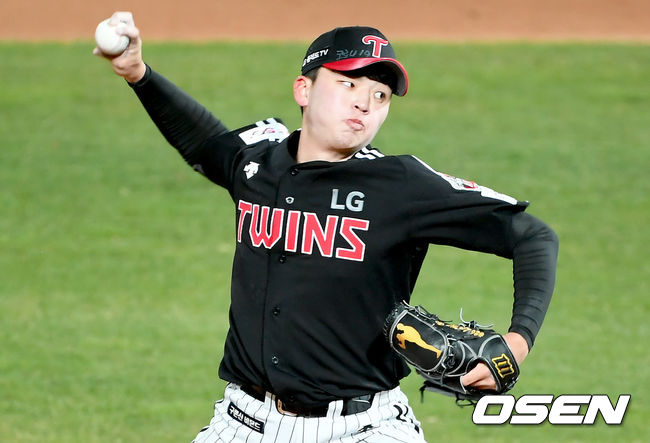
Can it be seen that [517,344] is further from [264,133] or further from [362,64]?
[264,133]

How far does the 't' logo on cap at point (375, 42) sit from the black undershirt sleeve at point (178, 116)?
0.80 metres

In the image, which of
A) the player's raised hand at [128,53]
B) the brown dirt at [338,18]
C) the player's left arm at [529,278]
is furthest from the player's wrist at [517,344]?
the brown dirt at [338,18]

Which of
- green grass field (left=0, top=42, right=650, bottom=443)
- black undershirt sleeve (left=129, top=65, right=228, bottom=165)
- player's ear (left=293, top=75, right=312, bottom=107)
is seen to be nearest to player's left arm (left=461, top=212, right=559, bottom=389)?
player's ear (left=293, top=75, right=312, bottom=107)

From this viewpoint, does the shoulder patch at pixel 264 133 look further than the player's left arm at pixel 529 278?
Yes

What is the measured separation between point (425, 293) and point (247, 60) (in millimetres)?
9481

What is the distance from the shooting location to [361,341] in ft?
11.6

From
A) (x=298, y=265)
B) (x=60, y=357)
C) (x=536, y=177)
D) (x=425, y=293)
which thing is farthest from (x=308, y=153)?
(x=536, y=177)

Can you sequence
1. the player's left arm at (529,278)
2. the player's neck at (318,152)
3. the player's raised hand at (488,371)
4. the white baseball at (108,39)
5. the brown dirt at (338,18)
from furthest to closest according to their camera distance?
the brown dirt at (338,18), the white baseball at (108,39), the player's neck at (318,152), the player's left arm at (529,278), the player's raised hand at (488,371)

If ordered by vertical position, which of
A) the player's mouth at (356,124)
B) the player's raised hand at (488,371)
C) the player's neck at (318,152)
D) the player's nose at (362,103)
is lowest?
the player's raised hand at (488,371)

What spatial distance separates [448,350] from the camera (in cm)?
327

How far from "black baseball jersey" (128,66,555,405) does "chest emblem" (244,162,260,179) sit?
157 mm

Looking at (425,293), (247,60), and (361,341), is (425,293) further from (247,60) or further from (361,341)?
(247,60)

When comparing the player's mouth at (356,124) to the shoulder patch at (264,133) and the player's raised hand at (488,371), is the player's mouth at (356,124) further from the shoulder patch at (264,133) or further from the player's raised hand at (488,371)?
the player's raised hand at (488,371)

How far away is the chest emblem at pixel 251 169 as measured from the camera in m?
3.83
